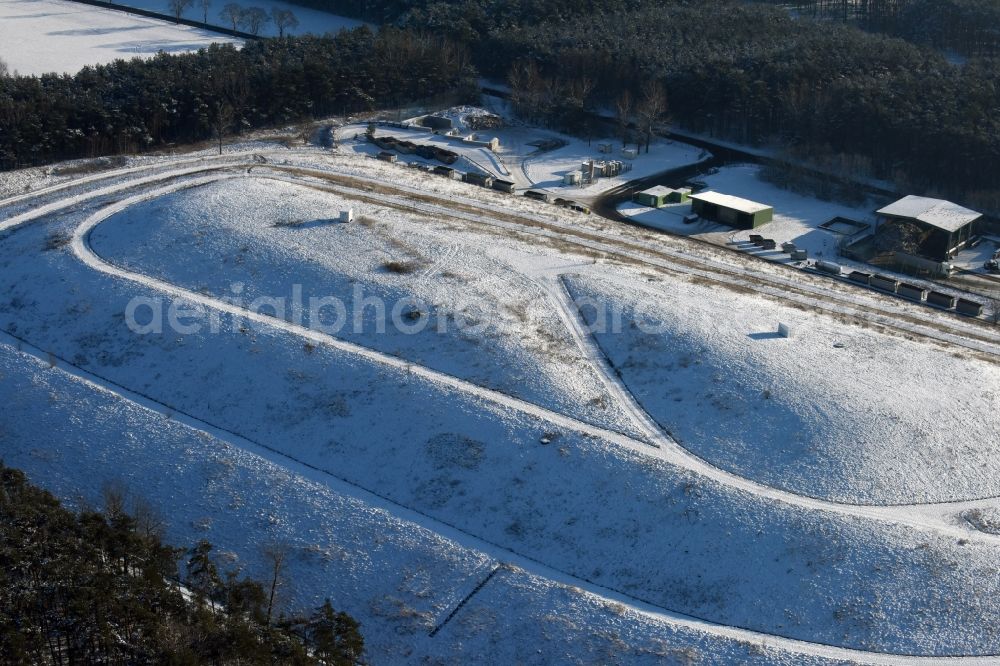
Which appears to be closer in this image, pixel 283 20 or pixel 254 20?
pixel 254 20

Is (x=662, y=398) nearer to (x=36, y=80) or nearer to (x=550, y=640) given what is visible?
(x=550, y=640)

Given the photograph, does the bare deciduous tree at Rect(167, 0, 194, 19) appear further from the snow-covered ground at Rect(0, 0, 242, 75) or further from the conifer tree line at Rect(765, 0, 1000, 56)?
the conifer tree line at Rect(765, 0, 1000, 56)

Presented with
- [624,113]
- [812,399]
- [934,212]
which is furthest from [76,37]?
[812,399]

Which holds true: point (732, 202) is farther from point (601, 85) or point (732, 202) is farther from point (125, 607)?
point (125, 607)

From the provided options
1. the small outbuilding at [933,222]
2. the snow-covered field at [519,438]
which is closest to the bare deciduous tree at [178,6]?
the snow-covered field at [519,438]

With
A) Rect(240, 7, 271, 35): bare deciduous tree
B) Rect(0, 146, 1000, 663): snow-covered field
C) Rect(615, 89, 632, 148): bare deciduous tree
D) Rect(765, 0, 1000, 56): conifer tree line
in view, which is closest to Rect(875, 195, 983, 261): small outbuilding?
Rect(0, 146, 1000, 663): snow-covered field

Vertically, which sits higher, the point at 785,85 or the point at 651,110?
the point at 785,85
